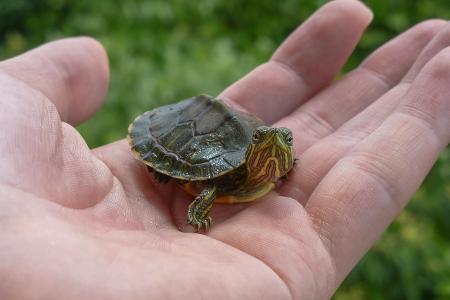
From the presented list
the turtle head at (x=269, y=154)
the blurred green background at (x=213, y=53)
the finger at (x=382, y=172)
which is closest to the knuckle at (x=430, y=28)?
the finger at (x=382, y=172)

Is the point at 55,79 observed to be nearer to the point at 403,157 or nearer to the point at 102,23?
the point at 403,157

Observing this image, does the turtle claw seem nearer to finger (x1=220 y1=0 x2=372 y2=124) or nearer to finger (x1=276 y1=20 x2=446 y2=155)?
finger (x1=276 y1=20 x2=446 y2=155)

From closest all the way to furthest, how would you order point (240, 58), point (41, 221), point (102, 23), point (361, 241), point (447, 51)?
point (41, 221)
point (361, 241)
point (447, 51)
point (240, 58)
point (102, 23)

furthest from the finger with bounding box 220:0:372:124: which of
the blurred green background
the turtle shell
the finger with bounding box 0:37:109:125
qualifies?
the finger with bounding box 0:37:109:125

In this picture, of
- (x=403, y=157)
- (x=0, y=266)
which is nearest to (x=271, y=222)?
(x=403, y=157)

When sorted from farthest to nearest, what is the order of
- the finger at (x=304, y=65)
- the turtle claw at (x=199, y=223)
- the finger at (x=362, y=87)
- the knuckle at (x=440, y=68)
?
the finger at (x=304, y=65) < the finger at (x=362, y=87) < the knuckle at (x=440, y=68) < the turtle claw at (x=199, y=223)

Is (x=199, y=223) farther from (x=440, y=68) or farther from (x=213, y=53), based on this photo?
(x=213, y=53)

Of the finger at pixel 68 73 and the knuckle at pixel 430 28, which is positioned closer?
the finger at pixel 68 73

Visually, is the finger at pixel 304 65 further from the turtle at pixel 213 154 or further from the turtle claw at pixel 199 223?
the turtle claw at pixel 199 223
